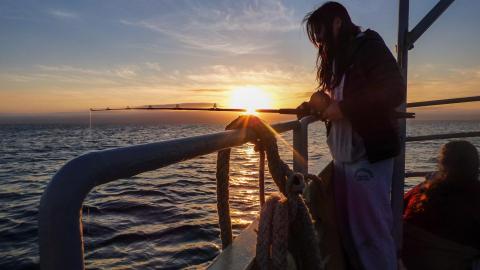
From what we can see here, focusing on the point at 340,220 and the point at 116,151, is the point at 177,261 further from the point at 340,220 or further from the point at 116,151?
the point at 116,151

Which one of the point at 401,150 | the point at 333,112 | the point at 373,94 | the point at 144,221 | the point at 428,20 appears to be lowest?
the point at 144,221

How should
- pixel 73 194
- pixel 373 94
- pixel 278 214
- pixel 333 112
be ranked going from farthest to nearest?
pixel 333 112 → pixel 373 94 → pixel 278 214 → pixel 73 194

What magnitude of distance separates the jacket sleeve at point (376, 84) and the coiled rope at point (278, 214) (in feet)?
2.94

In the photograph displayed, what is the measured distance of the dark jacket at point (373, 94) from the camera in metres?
2.23

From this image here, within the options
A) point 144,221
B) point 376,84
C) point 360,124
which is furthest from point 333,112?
point 144,221

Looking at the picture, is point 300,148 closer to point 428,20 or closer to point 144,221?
point 428,20

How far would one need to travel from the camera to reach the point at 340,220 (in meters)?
2.74

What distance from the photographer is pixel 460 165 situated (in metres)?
3.01

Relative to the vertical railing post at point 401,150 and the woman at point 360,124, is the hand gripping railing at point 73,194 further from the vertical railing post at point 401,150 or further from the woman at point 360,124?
the vertical railing post at point 401,150

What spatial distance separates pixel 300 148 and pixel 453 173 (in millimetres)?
1344

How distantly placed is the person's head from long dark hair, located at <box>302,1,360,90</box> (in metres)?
1.29

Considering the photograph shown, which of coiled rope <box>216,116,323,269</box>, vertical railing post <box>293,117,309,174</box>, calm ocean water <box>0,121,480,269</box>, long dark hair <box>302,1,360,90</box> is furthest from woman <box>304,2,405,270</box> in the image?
coiled rope <box>216,116,323,269</box>

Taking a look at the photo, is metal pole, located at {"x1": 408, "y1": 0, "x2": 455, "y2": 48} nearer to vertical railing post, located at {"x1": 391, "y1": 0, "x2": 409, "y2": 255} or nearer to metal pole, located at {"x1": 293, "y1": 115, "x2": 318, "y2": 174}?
vertical railing post, located at {"x1": 391, "y1": 0, "x2": 409, "y2": 255}

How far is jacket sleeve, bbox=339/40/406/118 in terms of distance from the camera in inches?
87.3
